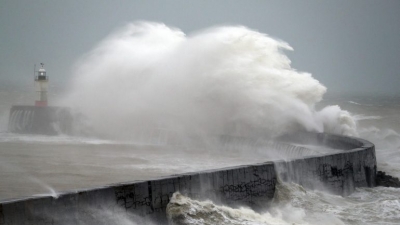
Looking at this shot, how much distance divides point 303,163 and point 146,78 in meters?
12.8

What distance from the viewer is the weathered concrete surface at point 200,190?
227 inches

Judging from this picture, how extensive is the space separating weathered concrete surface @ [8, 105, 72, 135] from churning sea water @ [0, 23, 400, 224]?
0.82 metres

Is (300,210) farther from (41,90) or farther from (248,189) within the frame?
(41,90)

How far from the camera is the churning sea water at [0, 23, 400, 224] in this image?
28.5ft

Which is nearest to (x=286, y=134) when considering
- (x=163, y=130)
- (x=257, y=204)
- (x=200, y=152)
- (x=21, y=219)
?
(x=200, y=152)

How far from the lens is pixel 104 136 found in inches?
795

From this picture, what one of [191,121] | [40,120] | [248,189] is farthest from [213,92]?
[248,189]

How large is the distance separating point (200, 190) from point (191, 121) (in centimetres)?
1116

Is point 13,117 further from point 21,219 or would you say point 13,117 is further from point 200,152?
point 21,219

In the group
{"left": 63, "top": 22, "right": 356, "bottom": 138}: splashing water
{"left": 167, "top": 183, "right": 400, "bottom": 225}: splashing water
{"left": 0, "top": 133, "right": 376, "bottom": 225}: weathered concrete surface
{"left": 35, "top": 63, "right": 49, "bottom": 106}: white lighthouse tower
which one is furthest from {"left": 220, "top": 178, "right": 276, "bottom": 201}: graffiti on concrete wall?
{"left": 35, "top": 63, "right": 49, "bottom": 106}: white lighthouse tower

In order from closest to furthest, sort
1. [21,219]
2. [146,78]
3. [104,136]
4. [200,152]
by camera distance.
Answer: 1. [21,219]
2. [200,152]
3. [104,136]
4. [146,78]

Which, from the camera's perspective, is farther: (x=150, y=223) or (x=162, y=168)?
(x=162, y=168)

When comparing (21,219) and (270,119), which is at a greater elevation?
(270,119)

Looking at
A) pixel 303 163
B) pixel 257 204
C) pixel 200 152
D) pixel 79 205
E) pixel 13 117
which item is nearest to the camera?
pixel 79 205
